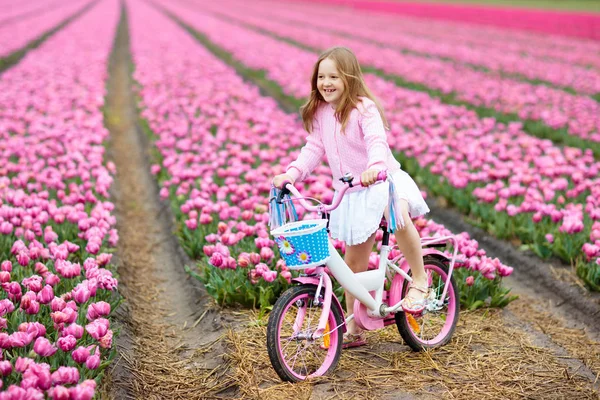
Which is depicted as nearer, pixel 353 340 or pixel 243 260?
pixel 353 340

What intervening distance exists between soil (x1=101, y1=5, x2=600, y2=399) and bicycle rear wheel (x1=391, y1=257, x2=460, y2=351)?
0.26ft

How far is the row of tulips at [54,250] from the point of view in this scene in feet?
9.49

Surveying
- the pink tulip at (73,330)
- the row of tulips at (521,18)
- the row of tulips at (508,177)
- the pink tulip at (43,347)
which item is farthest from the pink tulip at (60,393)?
the row of tulips at (521,18)

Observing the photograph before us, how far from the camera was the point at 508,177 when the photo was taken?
6.80 m

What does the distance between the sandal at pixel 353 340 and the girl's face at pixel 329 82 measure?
1314 mm

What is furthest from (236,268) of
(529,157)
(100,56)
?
(100,56)

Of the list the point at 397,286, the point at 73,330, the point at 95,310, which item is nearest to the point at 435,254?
the point at 397,286

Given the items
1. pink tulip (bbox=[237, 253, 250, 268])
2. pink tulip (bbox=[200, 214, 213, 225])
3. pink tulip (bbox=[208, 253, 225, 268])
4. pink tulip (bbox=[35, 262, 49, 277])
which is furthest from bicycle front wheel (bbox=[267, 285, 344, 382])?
pink tulip (bbox=[200, 214, 213, 225])

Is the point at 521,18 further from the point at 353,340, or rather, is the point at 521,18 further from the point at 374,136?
the point at 374,136

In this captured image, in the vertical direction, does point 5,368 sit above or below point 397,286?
below

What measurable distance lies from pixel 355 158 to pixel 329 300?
28.2 inches

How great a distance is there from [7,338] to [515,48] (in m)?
19.1

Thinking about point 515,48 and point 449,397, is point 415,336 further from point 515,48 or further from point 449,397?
point 515,48

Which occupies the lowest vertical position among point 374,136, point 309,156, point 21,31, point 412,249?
point 21,31
